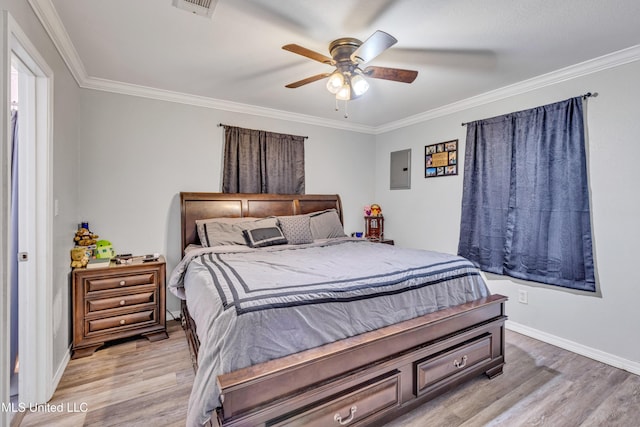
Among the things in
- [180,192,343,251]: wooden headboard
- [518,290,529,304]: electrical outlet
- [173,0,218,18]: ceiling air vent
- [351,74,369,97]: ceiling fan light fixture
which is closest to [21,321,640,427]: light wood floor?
[518,290,529,304]: electrical outlet

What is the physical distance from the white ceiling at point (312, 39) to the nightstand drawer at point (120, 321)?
7.18ft

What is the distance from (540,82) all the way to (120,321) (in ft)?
14.8

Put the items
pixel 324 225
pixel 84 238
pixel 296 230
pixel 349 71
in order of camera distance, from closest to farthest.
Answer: pixel 349 71 < pixel 84 238 < pixel 296 230 < pixel 324 225

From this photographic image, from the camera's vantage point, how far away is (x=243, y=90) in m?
3.31

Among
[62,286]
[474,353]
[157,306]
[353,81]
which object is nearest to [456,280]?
[474,353]

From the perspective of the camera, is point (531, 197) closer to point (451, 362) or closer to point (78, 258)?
point (451, 362)

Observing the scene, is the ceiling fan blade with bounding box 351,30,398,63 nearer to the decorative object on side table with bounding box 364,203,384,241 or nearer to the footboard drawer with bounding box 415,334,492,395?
the footboard drawer with bounding box 415,334,492,395

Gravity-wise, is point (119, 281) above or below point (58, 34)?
below

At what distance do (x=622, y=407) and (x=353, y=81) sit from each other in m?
2.87


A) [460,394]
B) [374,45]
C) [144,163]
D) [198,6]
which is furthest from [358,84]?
[144,163]

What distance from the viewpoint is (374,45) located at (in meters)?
1.91

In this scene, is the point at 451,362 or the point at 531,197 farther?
the point at 531,197

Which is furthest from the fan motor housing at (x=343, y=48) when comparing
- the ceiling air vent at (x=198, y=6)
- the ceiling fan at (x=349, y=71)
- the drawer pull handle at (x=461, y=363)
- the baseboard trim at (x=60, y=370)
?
the baseboard trim at (x=60, y=370)

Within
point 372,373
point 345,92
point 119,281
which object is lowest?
point 372,373
